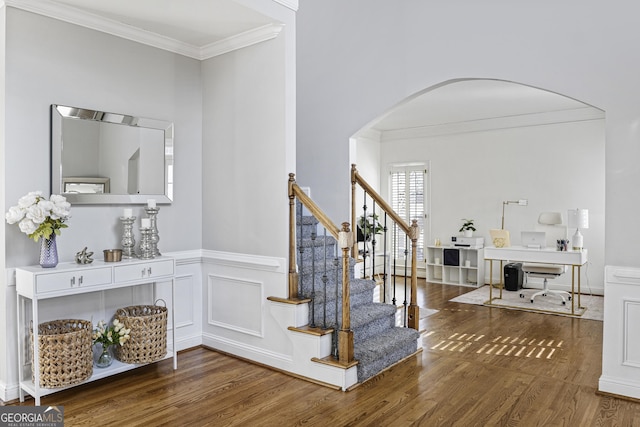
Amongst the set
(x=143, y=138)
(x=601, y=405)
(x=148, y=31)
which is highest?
(x=148, y=31)

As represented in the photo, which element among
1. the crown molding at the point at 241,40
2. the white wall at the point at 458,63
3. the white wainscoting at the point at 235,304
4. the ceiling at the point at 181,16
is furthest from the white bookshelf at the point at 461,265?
the ceiling at the point at 181,16

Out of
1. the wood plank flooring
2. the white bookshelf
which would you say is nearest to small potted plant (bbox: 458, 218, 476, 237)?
the white bookshelf

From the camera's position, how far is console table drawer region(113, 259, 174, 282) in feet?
11.5

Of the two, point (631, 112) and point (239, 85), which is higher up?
point (239, 85)

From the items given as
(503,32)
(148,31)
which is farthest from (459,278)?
(148,31)

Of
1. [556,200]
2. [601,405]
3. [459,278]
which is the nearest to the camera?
[601,405]

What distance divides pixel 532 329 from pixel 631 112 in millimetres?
2865

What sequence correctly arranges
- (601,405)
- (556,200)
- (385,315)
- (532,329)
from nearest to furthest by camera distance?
(601,405), (385,315), (532,329), (556,200)

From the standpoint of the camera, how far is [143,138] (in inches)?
160

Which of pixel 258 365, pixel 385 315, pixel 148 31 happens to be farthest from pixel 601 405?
pixel 148 31

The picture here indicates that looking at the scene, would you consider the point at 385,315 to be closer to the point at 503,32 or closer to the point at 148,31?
the point at 503,32

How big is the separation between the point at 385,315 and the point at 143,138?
258 centimetres

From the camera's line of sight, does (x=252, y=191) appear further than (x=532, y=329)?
No

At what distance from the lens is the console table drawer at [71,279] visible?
10.3ft
